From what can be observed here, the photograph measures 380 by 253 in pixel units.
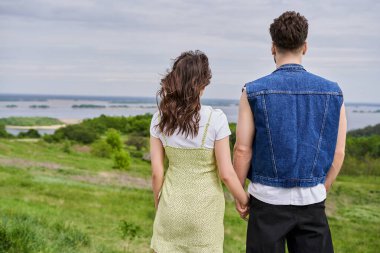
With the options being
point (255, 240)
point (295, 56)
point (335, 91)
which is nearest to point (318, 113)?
point (335, 91)

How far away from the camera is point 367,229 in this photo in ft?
79.5

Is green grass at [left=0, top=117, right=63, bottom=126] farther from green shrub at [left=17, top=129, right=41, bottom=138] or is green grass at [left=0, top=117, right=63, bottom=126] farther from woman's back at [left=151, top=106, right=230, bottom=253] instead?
woman's back at [left=151, top=106, right=230, bottom=253]

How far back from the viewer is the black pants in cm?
329

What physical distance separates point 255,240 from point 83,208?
47.3ft

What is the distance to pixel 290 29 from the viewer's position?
320cm

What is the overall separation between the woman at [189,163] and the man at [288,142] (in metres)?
0.16

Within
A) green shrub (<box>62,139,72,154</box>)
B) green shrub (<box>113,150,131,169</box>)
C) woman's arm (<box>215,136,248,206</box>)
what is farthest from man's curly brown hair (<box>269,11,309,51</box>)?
green shrub (<box>62,139,72,154</box>)

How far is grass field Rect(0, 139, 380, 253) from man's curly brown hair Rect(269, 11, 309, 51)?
13.9ft

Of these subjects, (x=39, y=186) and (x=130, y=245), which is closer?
(x=130, y=245)

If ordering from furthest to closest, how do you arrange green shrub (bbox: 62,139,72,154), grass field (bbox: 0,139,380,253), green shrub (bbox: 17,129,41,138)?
green shrub (bbox: 17,129,41,138), green shrub (bbox: 62,139,72,154), grass field (bbox: 0,139,380,253)

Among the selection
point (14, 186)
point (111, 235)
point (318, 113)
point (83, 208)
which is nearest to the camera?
point (318, 113)

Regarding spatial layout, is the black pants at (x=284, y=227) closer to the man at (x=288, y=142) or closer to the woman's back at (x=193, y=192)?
the man at (x=288, y=142)

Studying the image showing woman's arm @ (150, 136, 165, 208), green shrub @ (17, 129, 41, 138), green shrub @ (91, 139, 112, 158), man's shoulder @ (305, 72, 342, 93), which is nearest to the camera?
man's shoulder @ (305, 72, 342, 93)

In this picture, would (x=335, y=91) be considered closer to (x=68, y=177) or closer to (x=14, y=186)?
(x=14, y=186)
